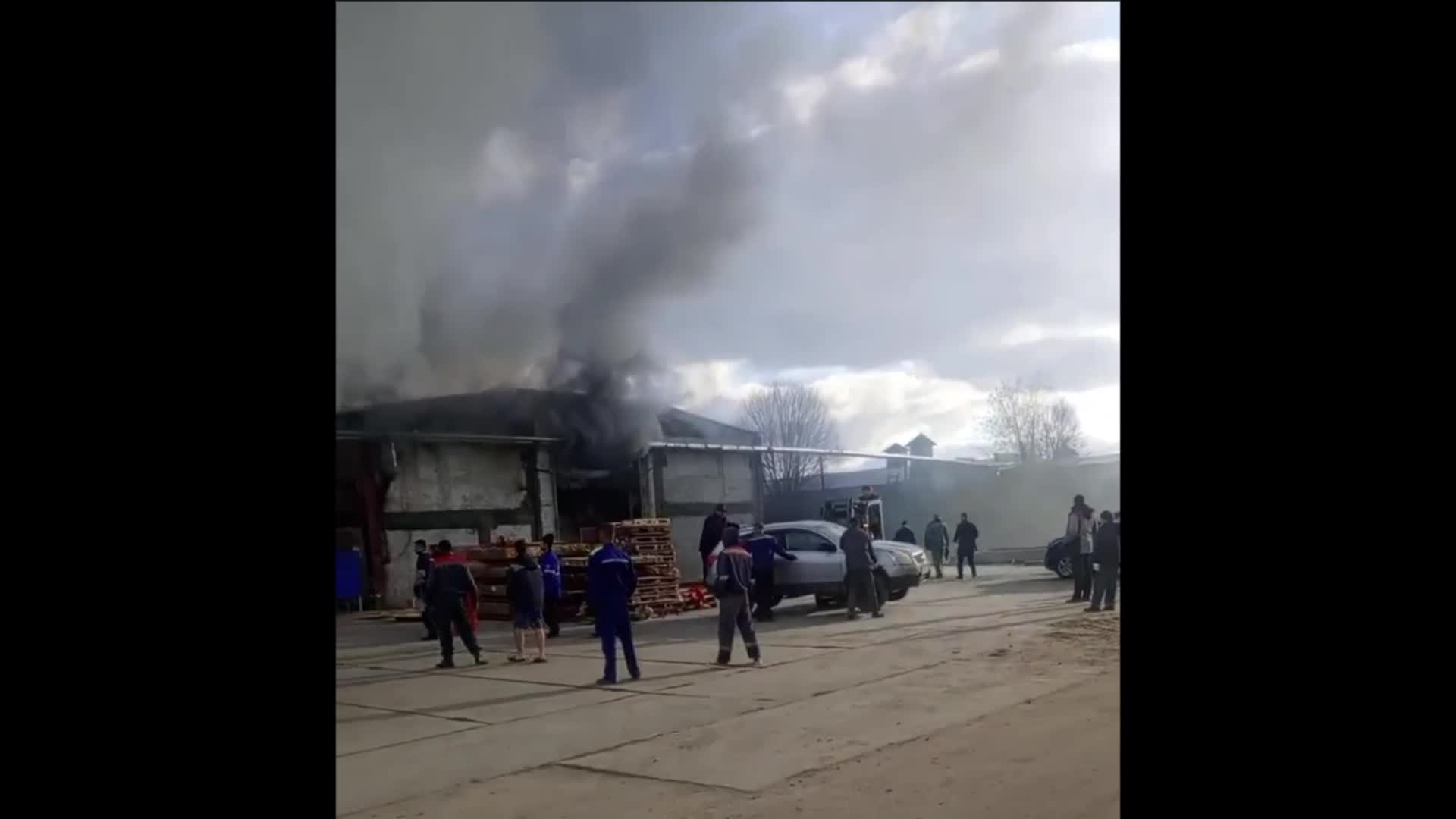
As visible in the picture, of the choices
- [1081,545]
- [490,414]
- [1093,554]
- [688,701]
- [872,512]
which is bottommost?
[688,701]

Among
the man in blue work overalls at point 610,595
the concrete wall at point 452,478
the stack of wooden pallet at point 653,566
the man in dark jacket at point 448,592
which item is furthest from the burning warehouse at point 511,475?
the man in blue work overalls at point 610,595

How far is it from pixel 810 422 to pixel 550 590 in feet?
40.9

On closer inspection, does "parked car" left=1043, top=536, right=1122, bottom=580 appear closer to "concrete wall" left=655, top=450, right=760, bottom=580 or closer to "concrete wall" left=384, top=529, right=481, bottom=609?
"concrete wall" left=655, top=450, right=760, bottom=580

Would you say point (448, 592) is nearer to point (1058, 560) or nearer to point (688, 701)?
point (688, 701)

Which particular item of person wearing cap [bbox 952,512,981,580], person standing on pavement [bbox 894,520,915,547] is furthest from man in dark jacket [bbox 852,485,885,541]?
person wearing cap [bbox 952,512,981,580]

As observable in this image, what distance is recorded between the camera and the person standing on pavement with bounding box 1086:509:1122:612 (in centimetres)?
1177

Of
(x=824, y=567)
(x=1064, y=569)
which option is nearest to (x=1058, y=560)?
(x=1064, y=569)

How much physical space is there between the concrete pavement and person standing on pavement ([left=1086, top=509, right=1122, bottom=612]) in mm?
599

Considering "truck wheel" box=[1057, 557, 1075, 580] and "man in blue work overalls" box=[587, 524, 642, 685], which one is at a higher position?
"man in blue work overalls" box=[587, 524, 642, 685]

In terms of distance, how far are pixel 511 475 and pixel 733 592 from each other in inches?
318

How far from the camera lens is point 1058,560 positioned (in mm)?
15102

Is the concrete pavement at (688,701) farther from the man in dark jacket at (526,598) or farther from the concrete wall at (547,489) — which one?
the concrete wall at (547,489)
